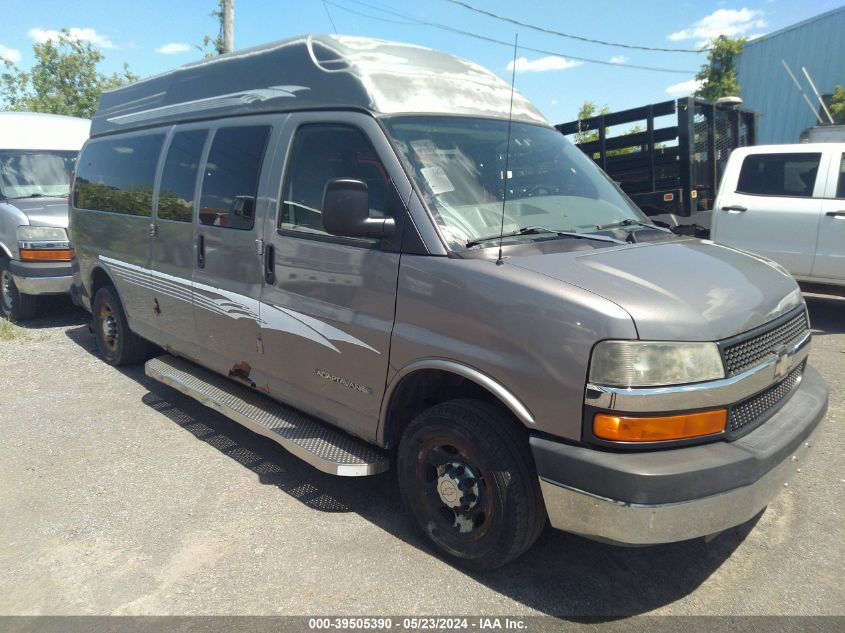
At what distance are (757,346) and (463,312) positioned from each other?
1.24 meters

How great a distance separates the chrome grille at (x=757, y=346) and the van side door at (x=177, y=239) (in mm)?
3517

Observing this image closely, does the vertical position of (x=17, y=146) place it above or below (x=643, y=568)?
above

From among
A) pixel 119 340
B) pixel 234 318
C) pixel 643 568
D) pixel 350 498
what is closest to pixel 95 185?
pixel 119 340

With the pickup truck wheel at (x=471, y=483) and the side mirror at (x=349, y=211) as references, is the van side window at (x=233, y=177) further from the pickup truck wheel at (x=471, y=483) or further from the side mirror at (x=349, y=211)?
the pickup truck wheel at (x=471, y=483)

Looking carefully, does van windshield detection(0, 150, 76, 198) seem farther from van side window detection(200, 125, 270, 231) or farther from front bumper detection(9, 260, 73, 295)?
van side window detection(200, 125, 270, 231)

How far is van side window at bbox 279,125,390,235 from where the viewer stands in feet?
10.5

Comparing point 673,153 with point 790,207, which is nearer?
point 790,207

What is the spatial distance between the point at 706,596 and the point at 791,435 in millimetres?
802

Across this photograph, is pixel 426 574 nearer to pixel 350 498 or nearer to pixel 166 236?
pixel 350 498

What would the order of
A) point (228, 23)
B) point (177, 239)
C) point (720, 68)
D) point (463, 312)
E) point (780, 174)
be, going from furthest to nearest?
point (720, 68)
point (228, 23)
point (780, 174)
point (177, 239)
point (463, 312)

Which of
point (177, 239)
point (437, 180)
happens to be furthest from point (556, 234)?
point (177, 239)

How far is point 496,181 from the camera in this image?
3.29 metres

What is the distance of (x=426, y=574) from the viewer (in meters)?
2.98

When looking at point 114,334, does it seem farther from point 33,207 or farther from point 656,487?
point 656,487
